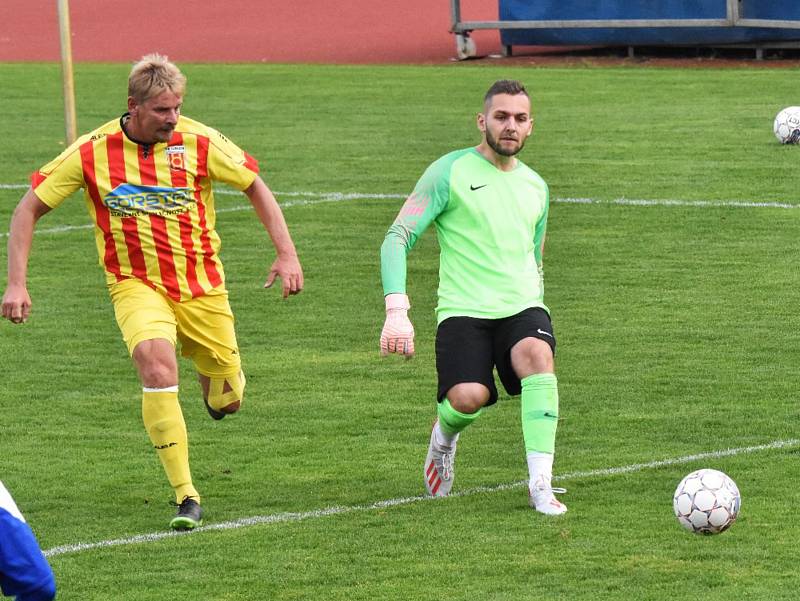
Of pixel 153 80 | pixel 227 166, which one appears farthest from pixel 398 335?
pixel 153 80

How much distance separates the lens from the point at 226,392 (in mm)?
8430

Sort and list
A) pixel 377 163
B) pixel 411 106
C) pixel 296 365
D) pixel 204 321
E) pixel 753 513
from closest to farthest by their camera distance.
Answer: pixel 753 513 → pixel 204 321 → pixel 296 365 → pixel 377 163 → pixel 411 106

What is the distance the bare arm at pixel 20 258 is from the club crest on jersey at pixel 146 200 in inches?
11.9

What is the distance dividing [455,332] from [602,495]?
3.26 feet

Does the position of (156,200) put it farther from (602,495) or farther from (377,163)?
(377,163)

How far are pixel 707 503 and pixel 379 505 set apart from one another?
1.55 m

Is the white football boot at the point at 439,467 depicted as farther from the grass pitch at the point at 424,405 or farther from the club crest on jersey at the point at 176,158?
the club crest on jersey at the point at 176,158

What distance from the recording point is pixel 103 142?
7.73 m

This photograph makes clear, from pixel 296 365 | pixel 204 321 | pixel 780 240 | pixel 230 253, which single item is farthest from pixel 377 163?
pixel 204 321

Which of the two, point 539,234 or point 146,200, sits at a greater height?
point 146,200

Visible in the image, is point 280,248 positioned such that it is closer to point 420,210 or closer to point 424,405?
point 420,210

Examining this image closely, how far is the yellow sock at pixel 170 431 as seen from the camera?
25.0 feet

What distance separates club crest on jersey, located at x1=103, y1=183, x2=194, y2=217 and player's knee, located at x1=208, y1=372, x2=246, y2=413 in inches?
36.6

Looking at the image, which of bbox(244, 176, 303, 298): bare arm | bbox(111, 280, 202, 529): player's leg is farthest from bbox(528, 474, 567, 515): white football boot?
bbox(111, 280, 202, 529): player's leg
